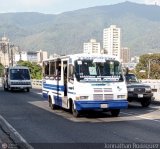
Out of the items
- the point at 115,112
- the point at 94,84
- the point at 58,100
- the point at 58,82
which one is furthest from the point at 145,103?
the point at 94,84

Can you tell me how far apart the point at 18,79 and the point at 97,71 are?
2789cm

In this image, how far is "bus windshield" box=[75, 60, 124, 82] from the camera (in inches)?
717

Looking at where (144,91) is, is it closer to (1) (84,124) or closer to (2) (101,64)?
(2) (101,64)

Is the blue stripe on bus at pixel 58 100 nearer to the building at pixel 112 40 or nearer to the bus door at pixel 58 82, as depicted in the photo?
the bus door at pixel 58 82

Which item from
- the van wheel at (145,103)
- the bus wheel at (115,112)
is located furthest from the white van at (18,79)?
the bus wheel at (115,112)

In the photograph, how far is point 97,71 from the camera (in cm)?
1842

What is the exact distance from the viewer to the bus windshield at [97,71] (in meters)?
18.2

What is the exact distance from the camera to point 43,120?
57.9 ft

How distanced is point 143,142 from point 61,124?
16.3ft

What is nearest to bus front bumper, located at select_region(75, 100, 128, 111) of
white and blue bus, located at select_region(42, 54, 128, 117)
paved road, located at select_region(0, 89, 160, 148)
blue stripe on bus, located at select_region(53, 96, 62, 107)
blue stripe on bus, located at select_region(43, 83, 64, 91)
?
white and blue bus, located at select_region(42, 54, 128, 117)

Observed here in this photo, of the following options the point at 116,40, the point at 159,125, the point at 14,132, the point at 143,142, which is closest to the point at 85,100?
the point at 159,125

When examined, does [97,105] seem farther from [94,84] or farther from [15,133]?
[15,133]

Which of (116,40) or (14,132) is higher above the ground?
(116,40)

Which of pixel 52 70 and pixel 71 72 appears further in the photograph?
pixel 52 70
